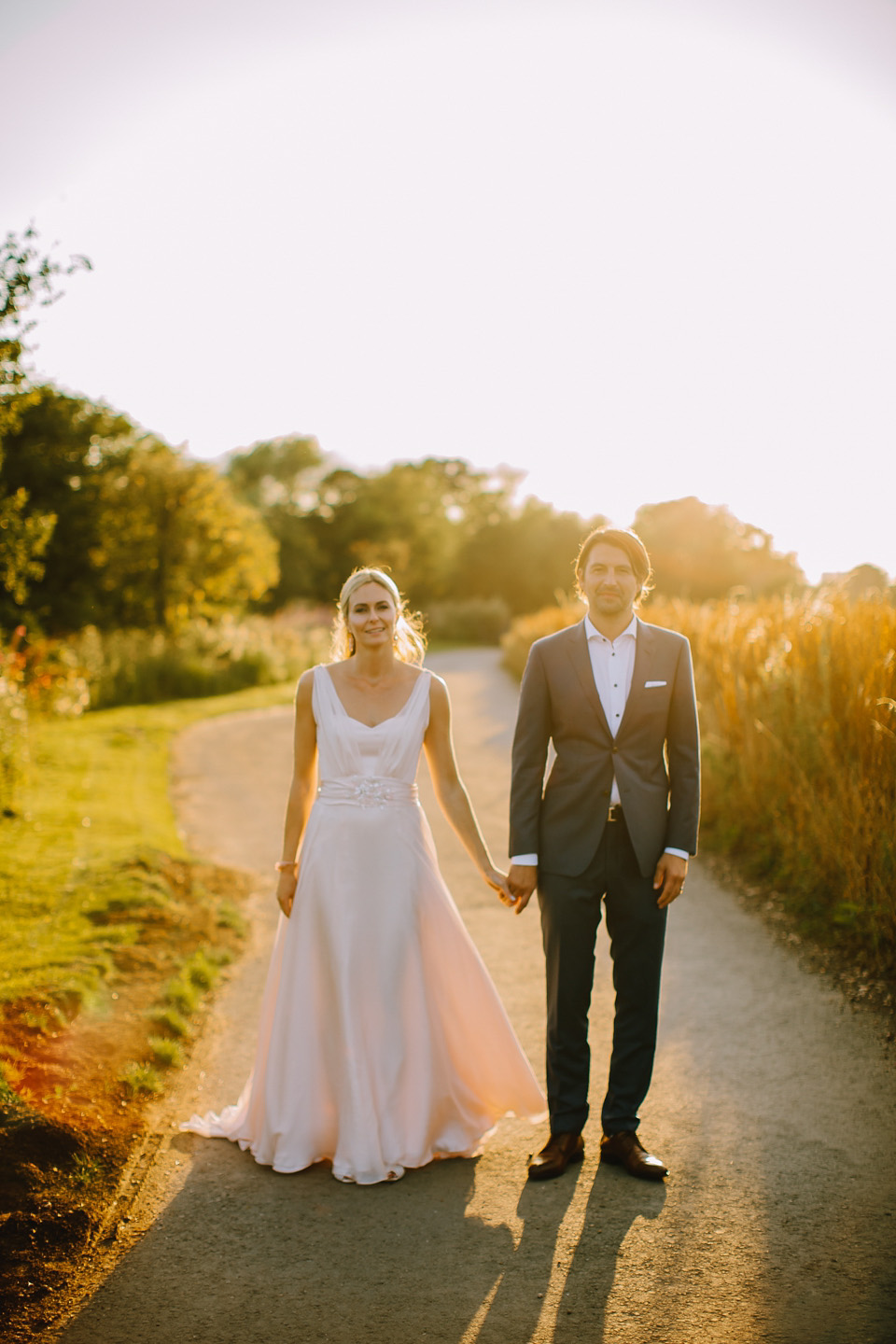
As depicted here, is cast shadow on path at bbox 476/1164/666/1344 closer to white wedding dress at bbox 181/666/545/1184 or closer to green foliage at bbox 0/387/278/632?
white wedding dress at bbox 181/666/545/1184

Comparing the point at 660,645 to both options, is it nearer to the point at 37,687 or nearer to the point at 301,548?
the point at 37,687

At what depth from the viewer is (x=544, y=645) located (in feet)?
12.2

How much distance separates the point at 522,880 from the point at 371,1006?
0.79 meters

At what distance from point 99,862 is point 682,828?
538 cm

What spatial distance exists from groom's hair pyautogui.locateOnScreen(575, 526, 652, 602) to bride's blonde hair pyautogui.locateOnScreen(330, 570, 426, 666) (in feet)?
2.61

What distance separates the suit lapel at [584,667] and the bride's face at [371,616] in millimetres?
777

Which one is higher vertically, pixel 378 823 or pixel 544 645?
pixel 544 645

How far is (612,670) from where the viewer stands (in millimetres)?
3646

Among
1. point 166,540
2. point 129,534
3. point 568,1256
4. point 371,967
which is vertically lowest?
point 568,1256

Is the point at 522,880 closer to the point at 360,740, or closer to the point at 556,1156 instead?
the point at 360,740

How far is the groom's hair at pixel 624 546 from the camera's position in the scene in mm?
3621

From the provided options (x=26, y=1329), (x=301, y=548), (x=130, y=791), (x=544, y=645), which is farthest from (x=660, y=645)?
(x=301, y=548)

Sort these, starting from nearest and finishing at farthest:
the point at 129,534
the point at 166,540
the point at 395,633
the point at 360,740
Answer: the point at 360,740 < the point at 395,633 < the point at 129,534 < the point at 166,540

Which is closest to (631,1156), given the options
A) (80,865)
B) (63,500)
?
(80,865)
